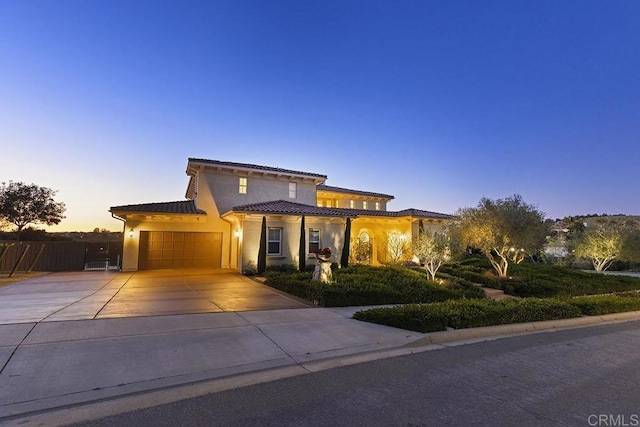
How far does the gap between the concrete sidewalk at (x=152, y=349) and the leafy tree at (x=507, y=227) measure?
11699 mm

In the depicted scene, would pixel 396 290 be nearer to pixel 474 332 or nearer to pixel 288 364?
pixel 474 332

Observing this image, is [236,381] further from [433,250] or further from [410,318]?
[433,250]

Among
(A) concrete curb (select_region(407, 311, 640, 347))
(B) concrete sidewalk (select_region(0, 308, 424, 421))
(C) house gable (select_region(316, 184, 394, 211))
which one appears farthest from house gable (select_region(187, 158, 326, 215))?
(A) concrete curb (select_region(407, 311, 640, 347))

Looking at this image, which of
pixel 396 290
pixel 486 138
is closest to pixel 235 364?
pixel 396 290

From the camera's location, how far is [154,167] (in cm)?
2475

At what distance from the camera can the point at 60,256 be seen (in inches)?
733

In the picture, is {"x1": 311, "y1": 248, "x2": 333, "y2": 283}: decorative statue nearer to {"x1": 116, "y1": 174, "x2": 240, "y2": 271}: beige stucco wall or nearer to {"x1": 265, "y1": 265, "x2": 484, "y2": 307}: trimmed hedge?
{"x1": 265, "y1": 265, "x2": 484, "y2": 307}: trimmed hedge

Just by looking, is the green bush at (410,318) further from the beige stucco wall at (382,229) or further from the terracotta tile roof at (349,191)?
the terracotta tile roof at (349,191)

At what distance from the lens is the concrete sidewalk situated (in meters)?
3.91

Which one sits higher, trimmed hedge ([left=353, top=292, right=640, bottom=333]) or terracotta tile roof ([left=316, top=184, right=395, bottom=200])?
terracotta tile roof ([left=316, top=184, right=395, bottom=200])

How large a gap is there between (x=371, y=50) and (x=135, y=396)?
18617 mm

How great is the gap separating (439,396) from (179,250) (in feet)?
61.3

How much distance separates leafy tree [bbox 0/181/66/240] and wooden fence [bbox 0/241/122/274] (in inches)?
286

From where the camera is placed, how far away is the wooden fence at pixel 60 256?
1773 cm
